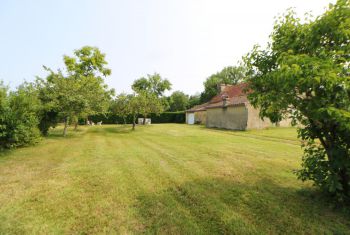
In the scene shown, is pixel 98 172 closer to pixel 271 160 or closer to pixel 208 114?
pixel 271 160

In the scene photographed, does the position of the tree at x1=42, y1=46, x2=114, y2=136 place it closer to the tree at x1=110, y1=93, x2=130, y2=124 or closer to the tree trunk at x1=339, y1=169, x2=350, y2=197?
the tree at x1=110, y1=93, x2=130, y2=124

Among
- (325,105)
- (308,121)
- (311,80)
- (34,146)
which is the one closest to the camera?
(311,80)

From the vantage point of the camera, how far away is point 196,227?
310cm

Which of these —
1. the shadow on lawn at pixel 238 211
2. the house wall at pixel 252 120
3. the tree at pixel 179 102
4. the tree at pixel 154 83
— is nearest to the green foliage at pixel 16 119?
the shadow on lawn at pixel 238 211

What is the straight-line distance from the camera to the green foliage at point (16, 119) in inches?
340

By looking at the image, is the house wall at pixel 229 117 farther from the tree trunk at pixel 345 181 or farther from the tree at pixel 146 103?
the tree trunk at pixel 345 181

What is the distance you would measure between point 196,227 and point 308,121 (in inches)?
128

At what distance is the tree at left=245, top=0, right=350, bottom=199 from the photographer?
9.87 ft

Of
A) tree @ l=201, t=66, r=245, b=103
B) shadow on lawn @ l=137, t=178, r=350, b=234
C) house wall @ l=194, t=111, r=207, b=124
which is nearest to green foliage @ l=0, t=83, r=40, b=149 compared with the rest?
shadow on lawn @ l=137, t=178, r=350, b=234

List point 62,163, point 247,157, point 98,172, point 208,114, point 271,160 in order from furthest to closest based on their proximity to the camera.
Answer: point 208,114 < point 247,157 < point 271,160 < point 62,163 < point 98,172

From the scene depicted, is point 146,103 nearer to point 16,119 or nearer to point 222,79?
point 16,119

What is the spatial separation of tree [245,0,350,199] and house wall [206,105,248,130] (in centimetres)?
1744

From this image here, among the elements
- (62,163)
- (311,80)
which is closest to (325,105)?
(311,80)

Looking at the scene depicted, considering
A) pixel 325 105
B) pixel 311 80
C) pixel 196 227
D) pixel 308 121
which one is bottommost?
pixel 196 227
